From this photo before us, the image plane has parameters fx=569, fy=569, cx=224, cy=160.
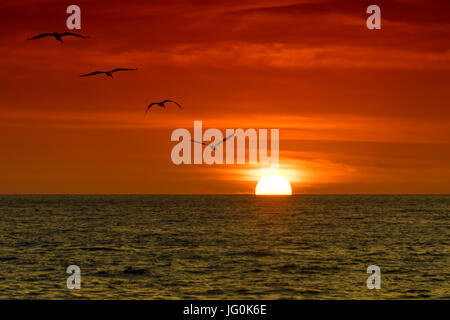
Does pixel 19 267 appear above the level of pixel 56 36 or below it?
below

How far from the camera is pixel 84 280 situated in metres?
32.0

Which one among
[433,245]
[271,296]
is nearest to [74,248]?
[271,296]

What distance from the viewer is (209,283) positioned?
104ft

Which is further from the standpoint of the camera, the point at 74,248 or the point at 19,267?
the point at 74,248

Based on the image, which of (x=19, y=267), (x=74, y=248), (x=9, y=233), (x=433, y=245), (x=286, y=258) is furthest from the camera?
(x=9, y=233)

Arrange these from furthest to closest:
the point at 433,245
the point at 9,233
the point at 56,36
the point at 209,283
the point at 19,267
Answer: the point at 9,233, the point at 433,245, the point at 19,267, the point at 209,283, the point at 56,36

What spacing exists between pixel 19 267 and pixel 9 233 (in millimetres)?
35084
